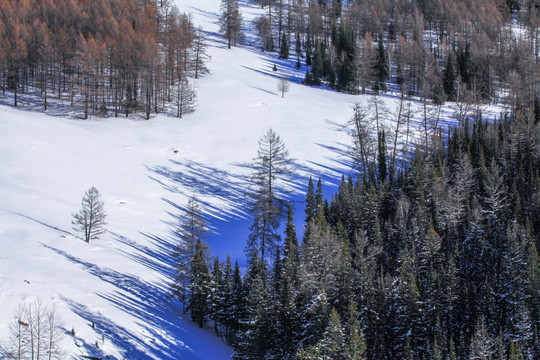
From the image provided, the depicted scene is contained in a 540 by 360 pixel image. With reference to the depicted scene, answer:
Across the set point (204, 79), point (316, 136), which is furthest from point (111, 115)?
point (316, 136)

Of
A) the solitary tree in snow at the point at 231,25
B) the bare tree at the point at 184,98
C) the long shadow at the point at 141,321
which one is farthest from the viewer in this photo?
the solitary tree in snow at the point at 231,25

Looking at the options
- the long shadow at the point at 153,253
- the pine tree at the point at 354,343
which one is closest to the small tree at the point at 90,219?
the long shadow at the point at 153,253

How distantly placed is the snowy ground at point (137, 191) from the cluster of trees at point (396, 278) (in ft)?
11.7

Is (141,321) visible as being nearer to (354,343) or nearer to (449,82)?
(354,343)

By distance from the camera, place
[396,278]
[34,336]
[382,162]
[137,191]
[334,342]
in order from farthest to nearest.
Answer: [382,162] → [137,191] → [396,278] → [334,342] → [34,336]

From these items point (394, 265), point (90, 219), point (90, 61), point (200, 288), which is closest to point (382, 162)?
point (394, 265)

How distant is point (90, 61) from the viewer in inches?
2625

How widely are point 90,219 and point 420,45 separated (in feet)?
286

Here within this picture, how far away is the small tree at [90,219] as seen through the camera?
3622 centimetres

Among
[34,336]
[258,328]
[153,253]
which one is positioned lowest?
[258,328]

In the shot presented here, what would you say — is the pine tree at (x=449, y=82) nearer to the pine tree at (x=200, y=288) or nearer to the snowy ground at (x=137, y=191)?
the snowy ground at (x=137, y=191)

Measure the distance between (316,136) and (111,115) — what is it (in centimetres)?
3149

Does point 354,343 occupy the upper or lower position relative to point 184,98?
lower

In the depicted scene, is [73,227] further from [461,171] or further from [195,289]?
[461,171]
